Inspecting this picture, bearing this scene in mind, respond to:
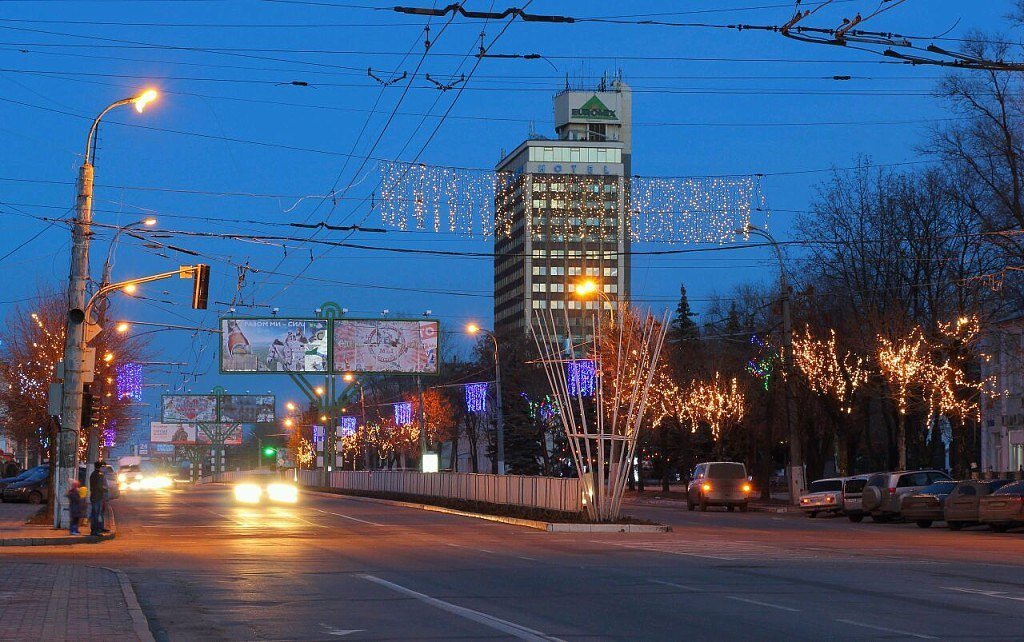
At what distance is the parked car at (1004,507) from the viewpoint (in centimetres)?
3384

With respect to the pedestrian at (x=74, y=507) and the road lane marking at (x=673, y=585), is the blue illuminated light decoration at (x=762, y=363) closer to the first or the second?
the pedestrian at (x=74, y=507)

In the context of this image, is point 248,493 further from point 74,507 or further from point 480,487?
point 74,507

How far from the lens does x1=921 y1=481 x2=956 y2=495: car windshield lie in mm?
39875

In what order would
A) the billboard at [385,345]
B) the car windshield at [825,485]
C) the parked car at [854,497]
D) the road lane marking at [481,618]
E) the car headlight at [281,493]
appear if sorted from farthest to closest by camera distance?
the billboard at [385,345]
the car headlight at [281,493]
the car windshield at [825,485]
the parked car at [854,497]
the road lane marking at [481,618]

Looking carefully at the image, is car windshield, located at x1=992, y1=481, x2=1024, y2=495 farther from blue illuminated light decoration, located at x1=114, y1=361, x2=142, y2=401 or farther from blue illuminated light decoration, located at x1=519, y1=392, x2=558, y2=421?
blue illuminated light decoration, located at x1=519, y1=392, x2=558, y2=421

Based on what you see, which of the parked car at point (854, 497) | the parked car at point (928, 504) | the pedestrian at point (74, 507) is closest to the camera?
the pedestrian at point (74, 507)

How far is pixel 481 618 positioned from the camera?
14.1 metres

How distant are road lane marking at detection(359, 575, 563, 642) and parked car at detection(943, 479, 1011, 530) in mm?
23202

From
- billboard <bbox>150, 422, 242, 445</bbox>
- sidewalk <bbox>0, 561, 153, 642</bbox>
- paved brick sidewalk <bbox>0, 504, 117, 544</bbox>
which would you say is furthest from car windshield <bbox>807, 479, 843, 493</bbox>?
billboard <bbox>150, 422, 242, 445</bbox>

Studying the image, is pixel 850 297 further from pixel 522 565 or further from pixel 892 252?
pixel 522 565

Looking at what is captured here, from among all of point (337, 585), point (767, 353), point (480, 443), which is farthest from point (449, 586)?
point (480, 443)

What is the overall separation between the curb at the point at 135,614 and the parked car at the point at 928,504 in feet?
90.4

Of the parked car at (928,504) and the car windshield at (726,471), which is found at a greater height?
the car windshield at (726,471)

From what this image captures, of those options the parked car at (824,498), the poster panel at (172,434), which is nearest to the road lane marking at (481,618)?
the parked car at (824,498)
